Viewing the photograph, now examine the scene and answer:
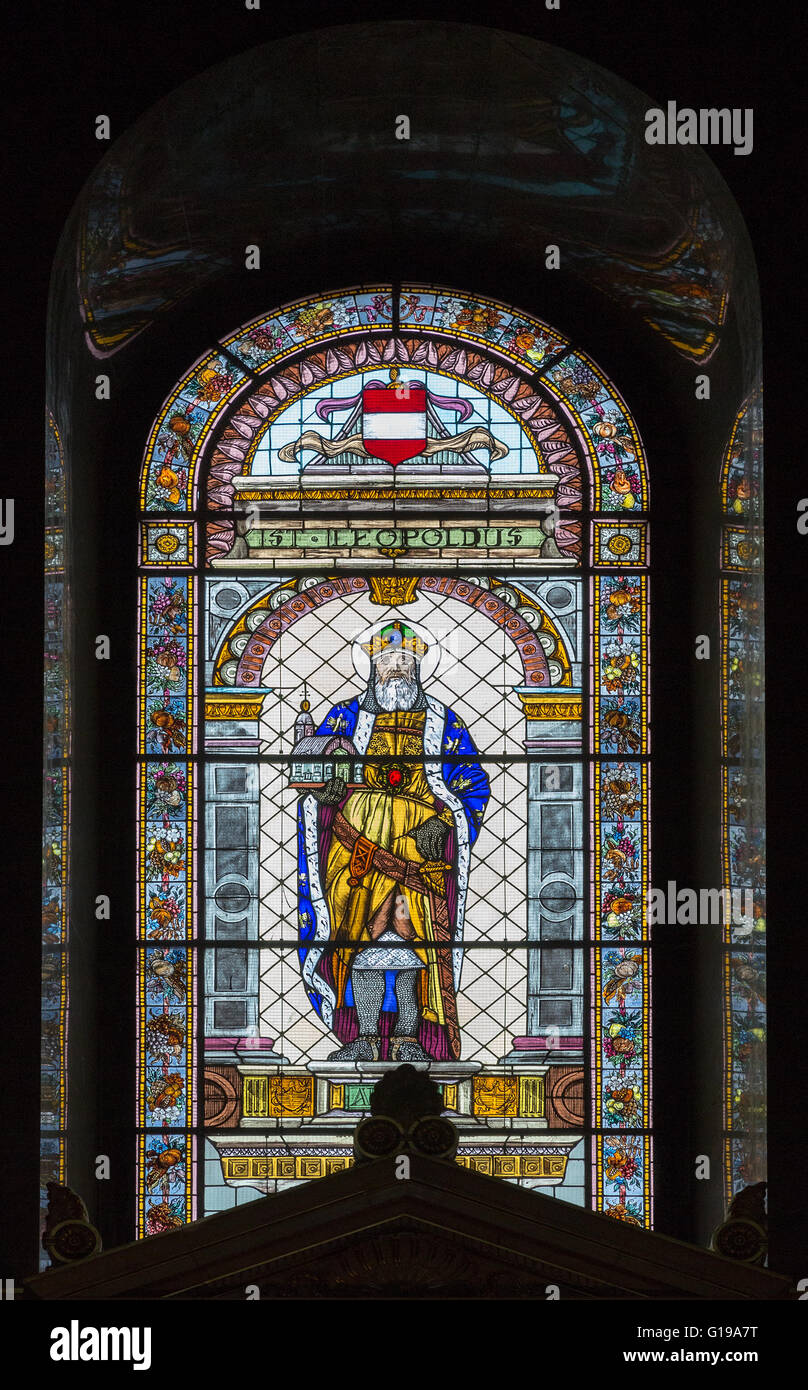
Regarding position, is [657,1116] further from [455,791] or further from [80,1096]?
[80,1096]

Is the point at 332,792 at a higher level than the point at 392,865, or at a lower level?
higher

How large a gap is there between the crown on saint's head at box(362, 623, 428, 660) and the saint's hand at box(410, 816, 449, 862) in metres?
0.57

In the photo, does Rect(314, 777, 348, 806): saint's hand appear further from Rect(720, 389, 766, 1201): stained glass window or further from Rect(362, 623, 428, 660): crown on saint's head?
Rect(720, 389, 766, 1201): stained glass window

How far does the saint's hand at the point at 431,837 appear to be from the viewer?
6684 mm

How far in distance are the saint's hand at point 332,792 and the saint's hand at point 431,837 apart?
0.27 meters

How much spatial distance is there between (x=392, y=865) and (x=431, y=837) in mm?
160

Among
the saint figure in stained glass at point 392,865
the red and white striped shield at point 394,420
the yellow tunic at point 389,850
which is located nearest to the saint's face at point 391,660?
the saint figure in stained glass at point 392,865

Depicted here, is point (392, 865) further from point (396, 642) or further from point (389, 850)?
point (396, 642)

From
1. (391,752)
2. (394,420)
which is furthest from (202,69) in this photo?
(391,752)

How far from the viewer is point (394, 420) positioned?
6926mm
